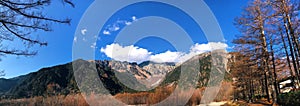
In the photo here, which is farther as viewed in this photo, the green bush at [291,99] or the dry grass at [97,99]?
the dry grass at [97,99]

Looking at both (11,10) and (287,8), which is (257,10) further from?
(11,10)

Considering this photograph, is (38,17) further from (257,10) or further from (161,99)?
(161,99)

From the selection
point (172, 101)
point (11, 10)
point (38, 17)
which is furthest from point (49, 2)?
point (172, 101)

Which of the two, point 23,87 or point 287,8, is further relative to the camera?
point 23,87

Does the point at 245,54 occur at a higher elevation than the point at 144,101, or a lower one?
higher

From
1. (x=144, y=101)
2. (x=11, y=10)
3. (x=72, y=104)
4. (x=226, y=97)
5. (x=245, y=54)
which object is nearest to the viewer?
(x=11, y=10)

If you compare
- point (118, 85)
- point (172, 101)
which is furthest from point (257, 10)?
point (118, 85)

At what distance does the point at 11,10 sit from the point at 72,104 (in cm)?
3351

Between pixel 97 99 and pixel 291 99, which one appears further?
pixel 97 99

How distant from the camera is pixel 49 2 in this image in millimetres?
5281

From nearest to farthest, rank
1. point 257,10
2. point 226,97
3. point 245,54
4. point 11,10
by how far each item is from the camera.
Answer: point 11,10 < point 257,10 < point 245,54 < point 226,97

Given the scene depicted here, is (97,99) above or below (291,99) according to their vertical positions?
above

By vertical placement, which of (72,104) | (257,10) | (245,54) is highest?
(257,10)

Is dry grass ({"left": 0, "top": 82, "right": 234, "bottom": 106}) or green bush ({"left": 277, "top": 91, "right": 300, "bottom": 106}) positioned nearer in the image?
green bush ({"left": 277, "top": 91, "right": 300, "bottom": 106})
